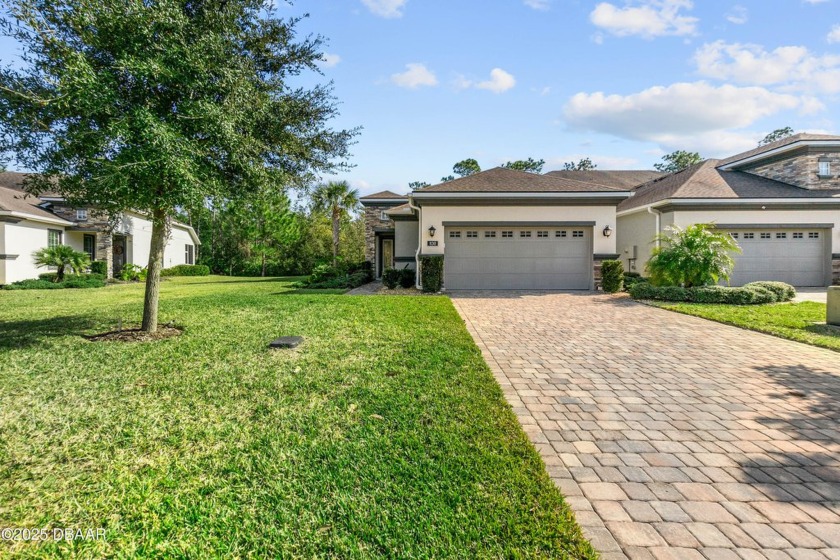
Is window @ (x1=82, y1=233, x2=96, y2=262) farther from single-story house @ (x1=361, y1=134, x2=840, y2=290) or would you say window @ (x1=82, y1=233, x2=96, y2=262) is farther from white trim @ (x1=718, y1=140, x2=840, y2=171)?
white trim @ (x1=718, y1=140, x2=840, y2=171)

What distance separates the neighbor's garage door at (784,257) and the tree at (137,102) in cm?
1608

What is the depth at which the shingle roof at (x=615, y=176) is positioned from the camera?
19980 mm

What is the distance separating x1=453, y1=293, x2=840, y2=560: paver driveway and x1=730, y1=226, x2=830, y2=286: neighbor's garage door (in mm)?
9634

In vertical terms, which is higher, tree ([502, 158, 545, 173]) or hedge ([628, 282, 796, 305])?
tree ([502, 158, 545, 173])

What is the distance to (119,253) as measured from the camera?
21.3 m

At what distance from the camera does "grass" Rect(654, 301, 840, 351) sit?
257 inches

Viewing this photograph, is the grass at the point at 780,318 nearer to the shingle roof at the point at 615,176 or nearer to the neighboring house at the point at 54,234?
the shingle roof at the point at 615,176

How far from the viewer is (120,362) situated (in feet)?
16.3

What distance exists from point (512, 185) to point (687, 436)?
1142cm

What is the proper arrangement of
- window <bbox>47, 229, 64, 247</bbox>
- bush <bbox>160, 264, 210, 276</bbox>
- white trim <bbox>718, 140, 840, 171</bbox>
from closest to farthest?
1. white trim <bbox>718, 140, 840, 171</bbox>
2. window <bbox>47, 229, 64, 247</bbox>
3. bush <bbox>160, 264, 210, 276</bbox>

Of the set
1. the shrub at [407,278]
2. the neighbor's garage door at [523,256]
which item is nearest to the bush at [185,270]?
the shrub at [407,278]

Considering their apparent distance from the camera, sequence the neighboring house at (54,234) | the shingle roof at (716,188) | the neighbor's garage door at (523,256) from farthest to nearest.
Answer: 1. the neighboring house at (54,234)
2. the shingle roof at (716,188)
3. the neighbor's garage door at (523,256)

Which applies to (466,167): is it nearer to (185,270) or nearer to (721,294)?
(185,270)

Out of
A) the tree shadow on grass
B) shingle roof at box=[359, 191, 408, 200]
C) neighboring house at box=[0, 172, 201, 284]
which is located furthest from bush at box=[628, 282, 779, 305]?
neighboring house at box=[0, 172, 201, 284]
